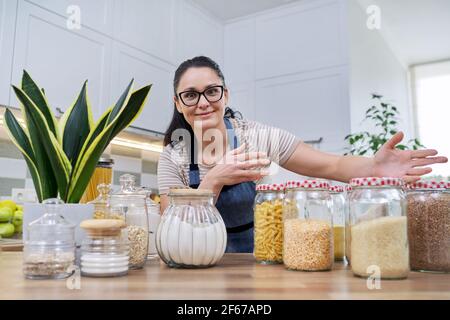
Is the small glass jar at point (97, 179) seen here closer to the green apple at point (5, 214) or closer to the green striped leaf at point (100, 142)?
the green striped leaf at point (100, 142)

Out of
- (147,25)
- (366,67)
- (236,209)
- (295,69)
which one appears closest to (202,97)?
(236,209)

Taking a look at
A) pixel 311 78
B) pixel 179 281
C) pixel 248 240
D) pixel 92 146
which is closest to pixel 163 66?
pixel 311 78

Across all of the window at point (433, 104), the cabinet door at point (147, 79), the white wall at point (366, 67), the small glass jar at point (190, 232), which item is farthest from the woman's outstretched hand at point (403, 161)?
the window at point (433, 104)

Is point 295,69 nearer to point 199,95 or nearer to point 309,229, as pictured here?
point 199,95

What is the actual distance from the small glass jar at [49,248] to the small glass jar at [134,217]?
9cm

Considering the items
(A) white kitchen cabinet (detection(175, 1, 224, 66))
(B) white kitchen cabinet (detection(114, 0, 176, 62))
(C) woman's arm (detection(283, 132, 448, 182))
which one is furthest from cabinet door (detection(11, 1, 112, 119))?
(C) woman's arm (detection(283, 132, 448, 182))

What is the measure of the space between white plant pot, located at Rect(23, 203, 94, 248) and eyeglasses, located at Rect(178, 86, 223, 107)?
1.81 ft

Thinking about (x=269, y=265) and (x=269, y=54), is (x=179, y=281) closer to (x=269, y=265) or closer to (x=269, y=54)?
(x=269, y=265)

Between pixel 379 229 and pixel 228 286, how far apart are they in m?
0.24

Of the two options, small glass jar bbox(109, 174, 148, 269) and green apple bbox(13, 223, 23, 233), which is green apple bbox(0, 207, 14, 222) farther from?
small glass jar bbox(109, 174, 148, 269)

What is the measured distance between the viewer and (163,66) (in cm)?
273

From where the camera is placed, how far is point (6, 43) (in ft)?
6.13

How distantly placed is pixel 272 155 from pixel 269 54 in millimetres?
2011

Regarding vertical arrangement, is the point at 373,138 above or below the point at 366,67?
below
